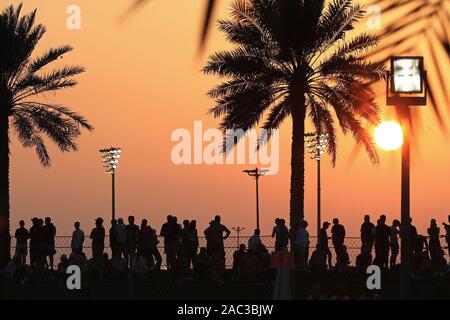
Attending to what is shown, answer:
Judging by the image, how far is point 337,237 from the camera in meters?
23.9

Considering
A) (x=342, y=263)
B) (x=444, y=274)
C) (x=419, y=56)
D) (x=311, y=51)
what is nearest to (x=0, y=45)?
(x=311, y=51)

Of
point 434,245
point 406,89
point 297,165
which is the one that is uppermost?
point 297,165

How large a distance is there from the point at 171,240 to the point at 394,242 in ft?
16.0

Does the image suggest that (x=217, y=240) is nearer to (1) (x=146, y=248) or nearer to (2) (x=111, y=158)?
(1) (x=146, y=248)

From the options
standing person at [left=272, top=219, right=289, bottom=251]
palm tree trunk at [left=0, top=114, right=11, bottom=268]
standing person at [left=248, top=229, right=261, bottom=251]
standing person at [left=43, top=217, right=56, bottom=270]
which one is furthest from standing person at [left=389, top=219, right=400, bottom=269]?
palm tree trunk at [left=0, top=114, right=11, bottom=268]

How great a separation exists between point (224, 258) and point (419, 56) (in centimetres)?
2140

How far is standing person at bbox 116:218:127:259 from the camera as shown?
23.4 m

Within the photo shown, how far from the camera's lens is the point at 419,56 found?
1884 mm

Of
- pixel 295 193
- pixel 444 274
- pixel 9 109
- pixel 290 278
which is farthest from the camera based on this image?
pixel 9 109

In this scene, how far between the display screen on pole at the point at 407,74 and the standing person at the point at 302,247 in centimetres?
2014

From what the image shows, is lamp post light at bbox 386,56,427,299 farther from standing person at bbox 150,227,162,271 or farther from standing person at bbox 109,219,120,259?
standing person at bbox 109,219,120,259

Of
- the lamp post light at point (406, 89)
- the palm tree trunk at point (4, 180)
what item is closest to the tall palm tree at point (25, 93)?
the palm tree trunk at point (4, 180)

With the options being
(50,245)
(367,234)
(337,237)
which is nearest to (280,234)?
(337,237)
